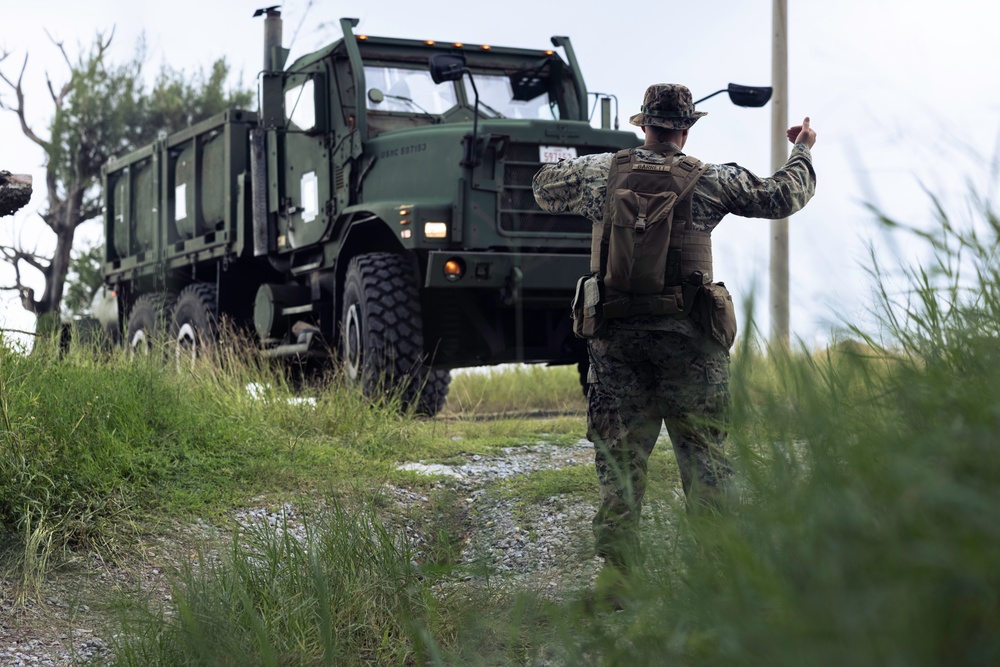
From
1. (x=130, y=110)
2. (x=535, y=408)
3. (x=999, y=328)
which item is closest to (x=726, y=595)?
(x=999, y=328)

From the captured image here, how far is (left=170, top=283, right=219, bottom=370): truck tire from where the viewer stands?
11.1 meters

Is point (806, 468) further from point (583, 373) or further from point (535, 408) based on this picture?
point (535, 408)

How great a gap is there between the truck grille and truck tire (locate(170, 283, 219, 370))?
11.6 ft

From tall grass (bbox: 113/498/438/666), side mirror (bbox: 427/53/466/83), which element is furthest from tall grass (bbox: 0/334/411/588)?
side mirror (bbox: 427/53/466/83)

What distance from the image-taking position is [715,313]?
4.10 m

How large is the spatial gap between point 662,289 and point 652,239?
0.58ft

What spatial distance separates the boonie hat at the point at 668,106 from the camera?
4.18 m

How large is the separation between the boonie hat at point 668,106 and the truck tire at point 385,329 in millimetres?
3925

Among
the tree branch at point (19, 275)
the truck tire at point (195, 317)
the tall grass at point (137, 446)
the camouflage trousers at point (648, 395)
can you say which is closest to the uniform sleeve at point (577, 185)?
the camouflage trousers at point (648, 395)

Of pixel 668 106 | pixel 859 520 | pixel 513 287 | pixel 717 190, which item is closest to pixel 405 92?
pixel 513 287

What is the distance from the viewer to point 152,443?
555 cm

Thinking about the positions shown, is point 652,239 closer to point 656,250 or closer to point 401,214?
point 656,250

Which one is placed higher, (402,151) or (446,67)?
(446,67)

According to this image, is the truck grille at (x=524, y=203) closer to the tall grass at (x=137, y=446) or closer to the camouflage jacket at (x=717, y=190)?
the tall grass at (x=137, y=446)
